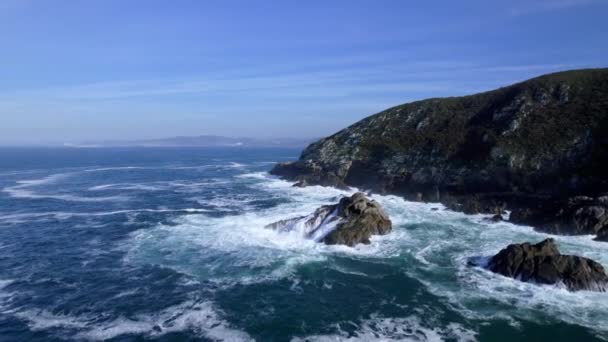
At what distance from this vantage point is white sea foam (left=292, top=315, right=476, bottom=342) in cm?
2488

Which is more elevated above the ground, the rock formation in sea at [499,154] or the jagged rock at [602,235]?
the rock formation in sea at [499,154]

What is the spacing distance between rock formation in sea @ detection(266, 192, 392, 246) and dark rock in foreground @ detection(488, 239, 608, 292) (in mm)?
13635

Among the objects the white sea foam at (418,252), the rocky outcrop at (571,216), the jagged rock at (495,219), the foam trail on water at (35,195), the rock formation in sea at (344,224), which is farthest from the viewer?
the foam trail on water at (35,195)

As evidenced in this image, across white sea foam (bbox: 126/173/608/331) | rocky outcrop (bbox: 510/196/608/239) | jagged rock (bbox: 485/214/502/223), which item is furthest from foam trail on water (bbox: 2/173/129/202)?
rocky outcrop (bbox: 510/196/608/239)

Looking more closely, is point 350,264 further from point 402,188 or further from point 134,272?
point 402,188

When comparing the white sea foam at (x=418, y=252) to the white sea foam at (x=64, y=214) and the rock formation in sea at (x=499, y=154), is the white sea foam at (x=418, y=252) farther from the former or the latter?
the white sea foam at (x=64, y=214)

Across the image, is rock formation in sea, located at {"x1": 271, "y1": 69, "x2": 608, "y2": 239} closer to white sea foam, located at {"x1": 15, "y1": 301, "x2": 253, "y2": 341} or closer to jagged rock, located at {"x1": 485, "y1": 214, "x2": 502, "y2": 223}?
jagged rock, located at {"x1": 485, "y1": 214, "x2": 502, "y2": 223}

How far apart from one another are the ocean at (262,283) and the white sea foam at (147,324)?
0.13 meters

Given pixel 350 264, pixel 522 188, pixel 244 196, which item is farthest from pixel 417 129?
pixel 350 264

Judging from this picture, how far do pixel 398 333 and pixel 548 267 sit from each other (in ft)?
52.7

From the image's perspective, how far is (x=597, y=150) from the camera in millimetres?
57594

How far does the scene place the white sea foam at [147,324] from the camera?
25719 mm

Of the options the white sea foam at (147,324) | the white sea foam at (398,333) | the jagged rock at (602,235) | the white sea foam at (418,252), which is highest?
the jagged rock at (602,235)

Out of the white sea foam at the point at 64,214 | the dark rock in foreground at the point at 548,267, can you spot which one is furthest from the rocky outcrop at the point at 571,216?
the white sea foam at the point at 64,214
